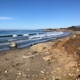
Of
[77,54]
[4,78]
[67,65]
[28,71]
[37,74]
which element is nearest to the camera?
[4,78]

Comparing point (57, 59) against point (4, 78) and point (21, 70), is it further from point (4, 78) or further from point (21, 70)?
point (4, 78)

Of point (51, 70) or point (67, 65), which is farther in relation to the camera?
point (67, 65)

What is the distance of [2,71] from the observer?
10.2 meters

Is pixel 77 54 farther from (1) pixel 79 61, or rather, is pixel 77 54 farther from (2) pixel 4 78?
(2) pixel 4 78

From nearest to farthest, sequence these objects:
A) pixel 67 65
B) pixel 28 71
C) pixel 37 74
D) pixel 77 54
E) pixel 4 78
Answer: pixel 4 78
pixel 37 74
pixel 28 71
pixel 67 65
pixel 77 54

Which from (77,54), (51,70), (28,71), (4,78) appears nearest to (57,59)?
(77,54)

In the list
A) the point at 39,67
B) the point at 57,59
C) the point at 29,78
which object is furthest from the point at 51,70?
the point at 57,59

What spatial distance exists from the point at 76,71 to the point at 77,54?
3.16 m

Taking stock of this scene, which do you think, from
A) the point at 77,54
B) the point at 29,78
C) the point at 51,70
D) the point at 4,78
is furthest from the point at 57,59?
the point at 4,78

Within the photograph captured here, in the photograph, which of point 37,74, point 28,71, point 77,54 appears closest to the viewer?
point 37,74

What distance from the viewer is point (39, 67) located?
11.0 meters

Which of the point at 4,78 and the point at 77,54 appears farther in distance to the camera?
the point at 77,54

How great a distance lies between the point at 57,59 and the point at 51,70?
111 inches

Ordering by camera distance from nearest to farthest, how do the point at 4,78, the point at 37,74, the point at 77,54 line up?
the point at 4,78, the point at 37,74, the point at 77,54
